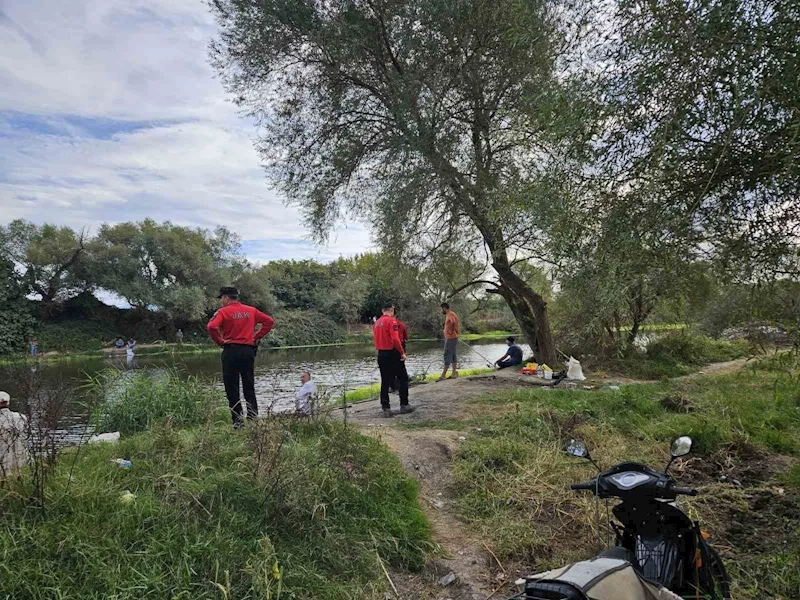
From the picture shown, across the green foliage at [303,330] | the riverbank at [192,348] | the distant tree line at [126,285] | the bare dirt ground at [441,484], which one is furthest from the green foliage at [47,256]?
the bare dirt ground at [441,484]

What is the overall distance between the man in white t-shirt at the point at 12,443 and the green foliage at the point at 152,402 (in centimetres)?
200

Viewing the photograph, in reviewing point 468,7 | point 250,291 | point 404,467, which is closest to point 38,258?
point 250,291

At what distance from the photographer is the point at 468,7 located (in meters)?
10.3

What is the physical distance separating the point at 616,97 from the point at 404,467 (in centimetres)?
416

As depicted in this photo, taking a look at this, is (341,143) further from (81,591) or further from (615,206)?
(81,591)

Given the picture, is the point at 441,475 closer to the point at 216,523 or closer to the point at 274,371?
the point at 216,523

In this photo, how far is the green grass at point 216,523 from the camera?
122 inches

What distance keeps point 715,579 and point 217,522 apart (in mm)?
3090

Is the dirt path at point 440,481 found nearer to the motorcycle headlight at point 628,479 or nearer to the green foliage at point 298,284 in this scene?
the motorcycle headlight at point 628,479

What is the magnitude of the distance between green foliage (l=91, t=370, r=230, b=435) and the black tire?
17.2 feet

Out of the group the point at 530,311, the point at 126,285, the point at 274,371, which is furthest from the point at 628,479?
the point at 126,285

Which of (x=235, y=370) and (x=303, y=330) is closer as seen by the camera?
(x=235, y=370)

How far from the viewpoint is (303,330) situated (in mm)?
46688

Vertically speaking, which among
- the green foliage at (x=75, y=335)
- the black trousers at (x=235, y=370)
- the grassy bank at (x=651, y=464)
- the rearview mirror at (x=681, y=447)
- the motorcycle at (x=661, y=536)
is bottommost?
the grassy bank at (x=651, y=464)
